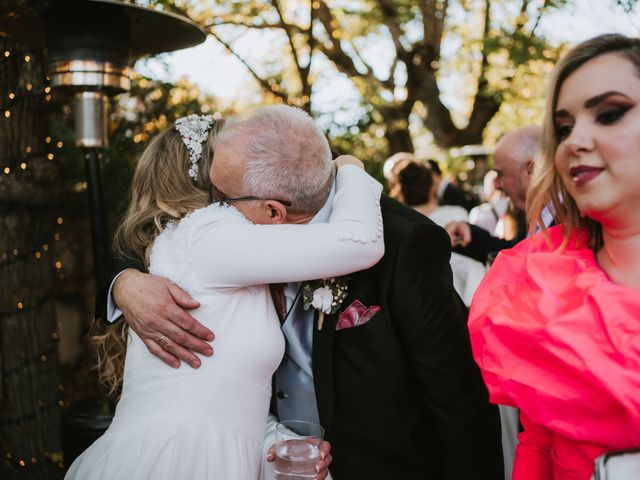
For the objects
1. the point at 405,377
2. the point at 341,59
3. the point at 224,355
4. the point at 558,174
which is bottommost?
the point at 405,377

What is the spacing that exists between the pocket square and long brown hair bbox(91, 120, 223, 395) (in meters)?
0.67

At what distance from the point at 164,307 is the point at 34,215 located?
2008 mm

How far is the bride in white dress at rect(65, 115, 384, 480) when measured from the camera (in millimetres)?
1958

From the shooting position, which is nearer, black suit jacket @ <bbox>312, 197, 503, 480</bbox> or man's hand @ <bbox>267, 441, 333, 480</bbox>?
man's hand @ <bbox>267, 441, 333, 480</bbox>

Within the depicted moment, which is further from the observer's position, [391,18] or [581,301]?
[391,18]

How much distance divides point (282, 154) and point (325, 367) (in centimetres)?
76

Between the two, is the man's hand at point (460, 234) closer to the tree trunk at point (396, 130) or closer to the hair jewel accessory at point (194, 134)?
the hair jewel accessory at point (194, 134)

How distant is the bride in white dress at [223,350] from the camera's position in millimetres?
1958

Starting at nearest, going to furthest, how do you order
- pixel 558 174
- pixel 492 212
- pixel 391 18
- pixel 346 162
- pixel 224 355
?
pixel 558 174
pixel 224 355
pixel 346 162
pixel 492 212
pixel 391 18

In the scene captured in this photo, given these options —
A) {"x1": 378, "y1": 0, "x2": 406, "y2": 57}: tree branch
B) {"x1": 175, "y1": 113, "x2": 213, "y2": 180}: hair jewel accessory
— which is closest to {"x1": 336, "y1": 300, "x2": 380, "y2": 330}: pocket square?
{"x1": 175, "y1": 113, "x2": 213, "y2": 180}: hair jewel accessory

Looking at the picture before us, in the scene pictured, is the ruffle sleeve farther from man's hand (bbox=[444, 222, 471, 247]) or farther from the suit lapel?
man's hand (bbox=[444, 222, 471, 247])

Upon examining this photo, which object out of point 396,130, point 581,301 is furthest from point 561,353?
point 396,130

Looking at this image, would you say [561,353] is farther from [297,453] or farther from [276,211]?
[276,211]

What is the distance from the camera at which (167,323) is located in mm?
2033
